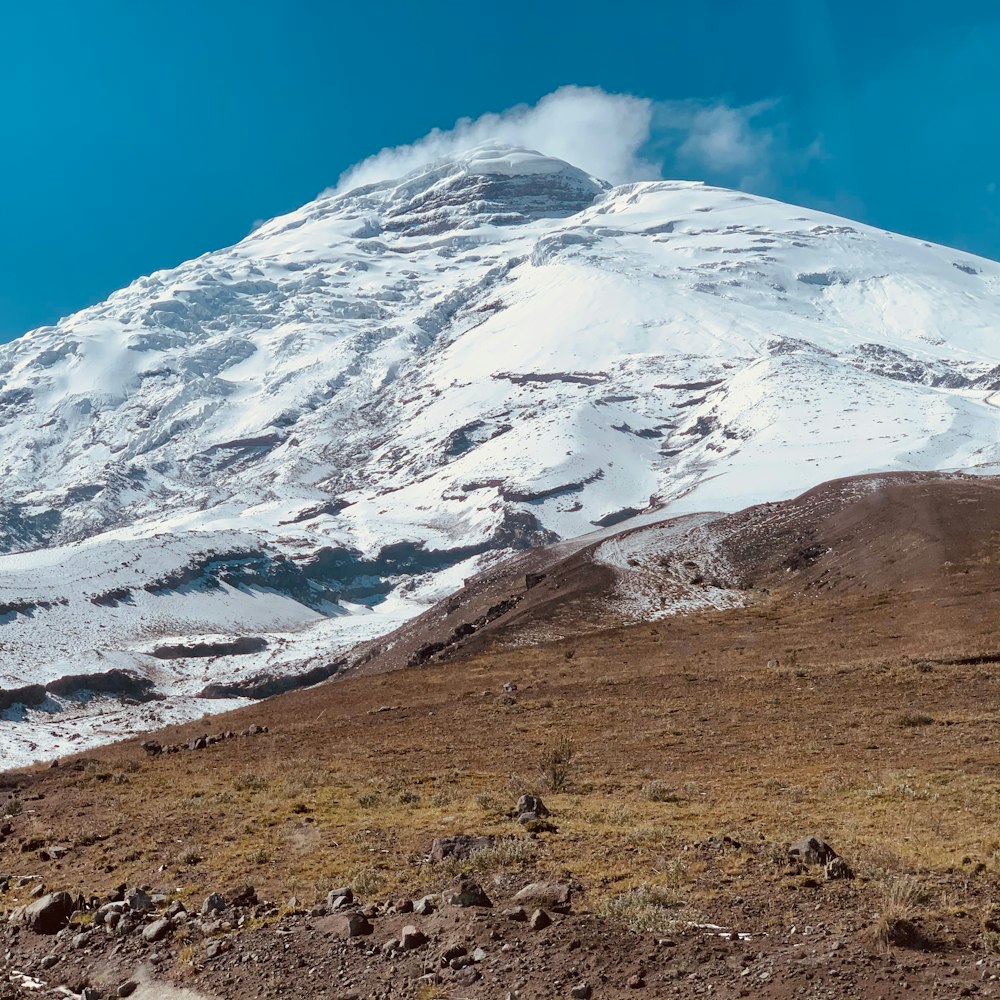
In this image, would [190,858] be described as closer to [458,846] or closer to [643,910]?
[458,846]

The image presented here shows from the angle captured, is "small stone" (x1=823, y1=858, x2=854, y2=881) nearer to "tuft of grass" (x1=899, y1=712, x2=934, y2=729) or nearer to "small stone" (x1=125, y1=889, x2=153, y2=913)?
"small stone" (x1=125, y1=889, x2=153, y2=913)

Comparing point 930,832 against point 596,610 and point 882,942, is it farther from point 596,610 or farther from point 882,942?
point 596,610

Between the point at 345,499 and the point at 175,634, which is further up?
the point at 345,499

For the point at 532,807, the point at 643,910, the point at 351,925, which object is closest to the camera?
the point at 643,910

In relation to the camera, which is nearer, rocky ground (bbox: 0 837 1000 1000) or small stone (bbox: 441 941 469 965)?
rocky ground (bbox: 0 837 1000 1000)

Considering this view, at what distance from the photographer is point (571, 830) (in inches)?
538

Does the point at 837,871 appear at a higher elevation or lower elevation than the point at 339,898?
lower

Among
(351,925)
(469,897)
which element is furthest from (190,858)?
(469,897)

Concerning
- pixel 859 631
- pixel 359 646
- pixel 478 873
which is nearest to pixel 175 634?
pixel 359 646

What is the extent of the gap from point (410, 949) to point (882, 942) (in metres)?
4.32

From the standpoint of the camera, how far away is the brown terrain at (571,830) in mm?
8828

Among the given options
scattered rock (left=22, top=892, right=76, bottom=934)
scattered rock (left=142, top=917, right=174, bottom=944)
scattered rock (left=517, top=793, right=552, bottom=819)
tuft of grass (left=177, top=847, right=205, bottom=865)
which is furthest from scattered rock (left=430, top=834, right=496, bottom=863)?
scattered rock (left=22, top=892, right=76, bottom=934)

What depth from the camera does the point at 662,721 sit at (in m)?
23.9

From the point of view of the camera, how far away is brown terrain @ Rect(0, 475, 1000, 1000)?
883cm
